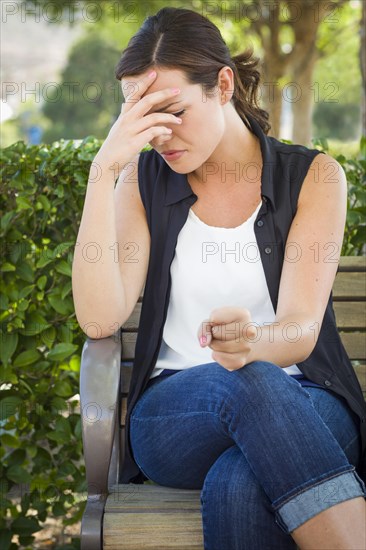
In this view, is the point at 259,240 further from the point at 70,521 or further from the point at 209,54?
the point at 70,521

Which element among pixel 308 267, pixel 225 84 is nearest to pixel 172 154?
pixel 225 84

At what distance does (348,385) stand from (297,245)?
0.41m

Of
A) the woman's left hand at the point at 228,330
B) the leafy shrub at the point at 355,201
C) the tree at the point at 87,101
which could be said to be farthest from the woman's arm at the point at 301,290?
the tree at the point at 87,101

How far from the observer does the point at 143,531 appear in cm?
208

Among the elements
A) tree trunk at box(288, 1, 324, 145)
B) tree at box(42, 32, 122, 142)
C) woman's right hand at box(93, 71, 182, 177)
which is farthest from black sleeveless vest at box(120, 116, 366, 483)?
tree at box(42, 32, 122, 142)

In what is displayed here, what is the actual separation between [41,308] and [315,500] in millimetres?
1552

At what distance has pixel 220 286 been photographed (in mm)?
2387

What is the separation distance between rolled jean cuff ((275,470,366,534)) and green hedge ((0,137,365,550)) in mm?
1294

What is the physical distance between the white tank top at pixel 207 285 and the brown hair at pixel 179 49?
0.41 m

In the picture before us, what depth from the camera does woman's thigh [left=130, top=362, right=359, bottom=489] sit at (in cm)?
207

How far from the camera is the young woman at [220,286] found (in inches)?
75.8

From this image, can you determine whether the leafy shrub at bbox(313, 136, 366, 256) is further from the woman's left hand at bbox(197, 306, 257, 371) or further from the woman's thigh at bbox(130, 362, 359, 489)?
the woman's left hand at bbox(197, 306, 257, 371)

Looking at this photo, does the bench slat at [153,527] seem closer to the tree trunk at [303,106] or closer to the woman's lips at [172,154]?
the woman's lips at [172,154]

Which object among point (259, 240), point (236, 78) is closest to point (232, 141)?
point (236, 78)
